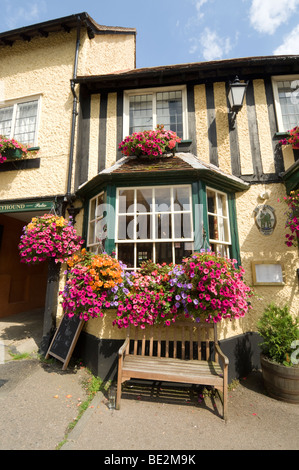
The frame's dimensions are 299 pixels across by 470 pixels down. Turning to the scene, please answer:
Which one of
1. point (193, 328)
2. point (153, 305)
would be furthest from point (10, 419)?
point (193, 328)

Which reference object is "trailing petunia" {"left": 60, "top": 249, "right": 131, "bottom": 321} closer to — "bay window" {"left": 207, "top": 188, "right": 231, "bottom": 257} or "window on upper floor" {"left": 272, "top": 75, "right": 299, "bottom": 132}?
"bay window" {"left": 207, "top": 188, "right": 231, "bottom": 257}

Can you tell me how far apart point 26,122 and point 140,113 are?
3.03 m

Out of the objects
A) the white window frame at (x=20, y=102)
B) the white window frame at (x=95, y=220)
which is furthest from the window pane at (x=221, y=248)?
the white window frame at (x=20, y=102)

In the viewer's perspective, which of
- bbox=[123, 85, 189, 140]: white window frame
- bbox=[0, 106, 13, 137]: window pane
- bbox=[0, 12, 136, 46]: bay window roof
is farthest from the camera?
bbox=[0, 106, 13, 137]: window pane

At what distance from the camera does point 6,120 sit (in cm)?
607

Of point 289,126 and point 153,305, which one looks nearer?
point 153,305

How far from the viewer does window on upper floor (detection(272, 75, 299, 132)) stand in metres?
5.01

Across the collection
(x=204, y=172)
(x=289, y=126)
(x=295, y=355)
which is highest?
(x=289, y=126)

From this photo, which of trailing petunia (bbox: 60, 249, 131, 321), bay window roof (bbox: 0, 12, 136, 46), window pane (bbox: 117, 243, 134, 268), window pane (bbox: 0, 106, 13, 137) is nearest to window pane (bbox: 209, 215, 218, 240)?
window pane (bbox: 117, 243, 134, 268)

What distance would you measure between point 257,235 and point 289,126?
2694 mm

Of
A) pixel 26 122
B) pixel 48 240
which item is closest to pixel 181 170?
pixel 48 240
